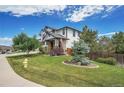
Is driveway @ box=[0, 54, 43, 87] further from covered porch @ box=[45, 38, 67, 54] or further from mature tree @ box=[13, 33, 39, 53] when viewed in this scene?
covered porch @ box=[45, 38, 67, 54]

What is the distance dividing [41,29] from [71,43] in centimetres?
56

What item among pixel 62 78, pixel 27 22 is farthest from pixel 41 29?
pixel 62 78

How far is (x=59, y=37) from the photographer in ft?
19.4

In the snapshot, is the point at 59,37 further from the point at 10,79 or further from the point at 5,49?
the point at 10,79

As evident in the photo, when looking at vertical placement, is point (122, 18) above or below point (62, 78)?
above

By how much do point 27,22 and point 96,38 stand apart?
1.20 meters

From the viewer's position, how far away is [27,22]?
5812 millimetres

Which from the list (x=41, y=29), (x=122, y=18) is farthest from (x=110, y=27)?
(x=41, y=29)

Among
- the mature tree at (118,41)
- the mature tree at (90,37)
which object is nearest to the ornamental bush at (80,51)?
the mature tree at (90,37)

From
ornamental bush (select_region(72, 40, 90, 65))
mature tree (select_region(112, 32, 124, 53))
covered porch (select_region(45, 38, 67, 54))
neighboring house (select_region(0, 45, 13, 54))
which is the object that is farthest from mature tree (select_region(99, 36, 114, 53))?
neighboring house (select_region(0, 45, 13, 54))

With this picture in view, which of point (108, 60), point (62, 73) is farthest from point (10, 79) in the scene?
point (108, 60)

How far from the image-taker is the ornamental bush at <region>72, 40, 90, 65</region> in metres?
5.84
